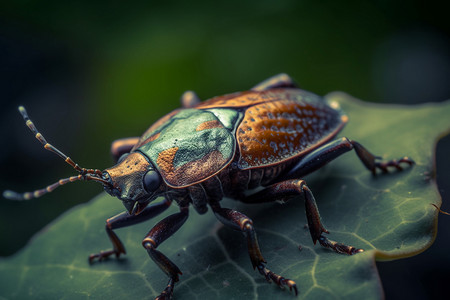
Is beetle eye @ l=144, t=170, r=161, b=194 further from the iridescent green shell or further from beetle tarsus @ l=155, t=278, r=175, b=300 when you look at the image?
beetle tarsus @ l=155, t=278, r=175, b=300

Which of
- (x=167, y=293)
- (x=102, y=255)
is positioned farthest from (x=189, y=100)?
(x=167, y=293)

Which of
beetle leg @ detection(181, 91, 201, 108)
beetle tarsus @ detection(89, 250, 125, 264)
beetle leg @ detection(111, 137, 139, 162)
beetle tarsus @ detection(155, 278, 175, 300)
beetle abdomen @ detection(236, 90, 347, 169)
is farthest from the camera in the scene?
beetle leg @ detection(181, 91, 201, 108)

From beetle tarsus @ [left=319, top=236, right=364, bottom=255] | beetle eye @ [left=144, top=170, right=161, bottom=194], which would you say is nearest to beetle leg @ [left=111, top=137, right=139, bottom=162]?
beetle eye @ [left=144, top=170, right=161, bottom=194]

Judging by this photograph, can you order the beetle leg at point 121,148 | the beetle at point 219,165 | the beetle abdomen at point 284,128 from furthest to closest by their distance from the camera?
the beetle leg at point 121,148 < the beetle abdomen at point 284,128 < the beetle at point 219,165

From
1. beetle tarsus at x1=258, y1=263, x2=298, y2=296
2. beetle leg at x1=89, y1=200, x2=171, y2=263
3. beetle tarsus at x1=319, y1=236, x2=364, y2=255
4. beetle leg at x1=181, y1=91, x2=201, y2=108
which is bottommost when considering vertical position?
beetle tarsus at x1=319, y1=236, x2=364, y2=255

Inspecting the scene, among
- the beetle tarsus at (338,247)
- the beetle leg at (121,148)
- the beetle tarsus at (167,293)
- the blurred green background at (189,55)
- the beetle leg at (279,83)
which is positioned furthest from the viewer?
the blurred green background at (189,55)

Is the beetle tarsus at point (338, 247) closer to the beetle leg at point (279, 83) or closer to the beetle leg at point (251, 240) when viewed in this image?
the beetle leg at point (251, 240)

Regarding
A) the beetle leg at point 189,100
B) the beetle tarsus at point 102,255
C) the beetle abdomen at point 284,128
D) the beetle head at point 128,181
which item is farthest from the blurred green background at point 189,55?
the beetle head at point 128,181

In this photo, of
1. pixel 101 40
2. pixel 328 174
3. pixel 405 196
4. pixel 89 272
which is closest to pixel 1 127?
pixel 101 40
